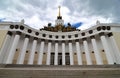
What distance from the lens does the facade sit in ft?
55.3

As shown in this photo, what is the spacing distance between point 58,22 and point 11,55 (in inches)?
612

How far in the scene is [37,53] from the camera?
1964 cm

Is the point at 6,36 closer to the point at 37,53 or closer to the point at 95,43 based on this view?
the point at 37,53

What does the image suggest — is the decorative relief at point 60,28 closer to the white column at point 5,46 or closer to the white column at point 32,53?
the white column at point 32,53

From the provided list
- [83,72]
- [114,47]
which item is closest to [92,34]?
[114,47]

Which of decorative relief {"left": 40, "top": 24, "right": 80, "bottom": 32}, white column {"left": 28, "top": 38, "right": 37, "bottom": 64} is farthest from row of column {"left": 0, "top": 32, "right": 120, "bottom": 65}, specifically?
decorative relief {"left": 40, "top": 24, "right": 80, "bottom": 32}

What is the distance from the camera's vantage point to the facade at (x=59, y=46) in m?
16.9

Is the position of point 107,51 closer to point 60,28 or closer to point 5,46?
point 60,28

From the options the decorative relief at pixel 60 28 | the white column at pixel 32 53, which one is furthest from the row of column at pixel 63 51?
the decorative relief at pixel 60 28

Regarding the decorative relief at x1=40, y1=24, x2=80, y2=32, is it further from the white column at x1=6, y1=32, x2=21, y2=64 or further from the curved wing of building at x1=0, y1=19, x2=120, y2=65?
the white column at x1=6, y1=32, x2=21, y2=64

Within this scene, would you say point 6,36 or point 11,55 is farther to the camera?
point 6,36

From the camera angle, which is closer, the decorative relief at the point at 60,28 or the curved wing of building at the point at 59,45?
the curved wing of building at the point at 59,45

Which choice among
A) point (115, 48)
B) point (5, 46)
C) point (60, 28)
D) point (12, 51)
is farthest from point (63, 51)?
point (5, 46)

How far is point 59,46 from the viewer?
21.4m
